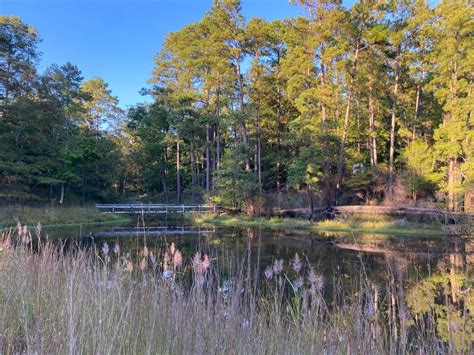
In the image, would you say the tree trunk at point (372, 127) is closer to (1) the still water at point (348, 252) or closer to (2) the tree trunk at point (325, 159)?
(2) the tree trunk at point (325, 159)

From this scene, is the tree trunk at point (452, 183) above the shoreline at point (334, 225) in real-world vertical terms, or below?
above

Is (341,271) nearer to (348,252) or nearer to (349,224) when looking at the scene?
(348,252)

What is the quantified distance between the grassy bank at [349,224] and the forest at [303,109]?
4.54 ft

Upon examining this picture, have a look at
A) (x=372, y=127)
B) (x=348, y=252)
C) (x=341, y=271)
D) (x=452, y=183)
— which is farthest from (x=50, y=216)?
(x=452, y=183)

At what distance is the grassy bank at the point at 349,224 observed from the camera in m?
16.0

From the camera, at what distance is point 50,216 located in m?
18.0

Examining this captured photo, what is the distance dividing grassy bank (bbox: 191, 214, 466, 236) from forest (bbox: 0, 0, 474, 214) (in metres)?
1.38

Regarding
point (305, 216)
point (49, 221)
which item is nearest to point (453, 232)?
point (305, 216)

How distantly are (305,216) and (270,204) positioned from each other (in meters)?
2.87

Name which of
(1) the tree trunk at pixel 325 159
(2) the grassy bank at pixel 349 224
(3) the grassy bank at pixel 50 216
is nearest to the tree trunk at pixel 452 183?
(2) the grassy bank at pixel 349 224

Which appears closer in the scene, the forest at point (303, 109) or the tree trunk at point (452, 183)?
the tree trunk at point (452, 183)

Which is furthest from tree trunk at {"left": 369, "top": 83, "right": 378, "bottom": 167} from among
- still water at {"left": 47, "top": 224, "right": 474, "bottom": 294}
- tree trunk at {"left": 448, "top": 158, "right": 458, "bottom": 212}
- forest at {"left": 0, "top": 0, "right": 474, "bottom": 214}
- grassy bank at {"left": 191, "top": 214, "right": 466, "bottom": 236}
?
still water at {"left": 47, "top": 224, "right": 474, "bottom": 294}

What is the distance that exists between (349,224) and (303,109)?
6652mm

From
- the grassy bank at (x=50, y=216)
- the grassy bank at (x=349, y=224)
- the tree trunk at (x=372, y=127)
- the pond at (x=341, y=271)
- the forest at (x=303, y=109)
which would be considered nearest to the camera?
the pond at (x=341, y=271)
